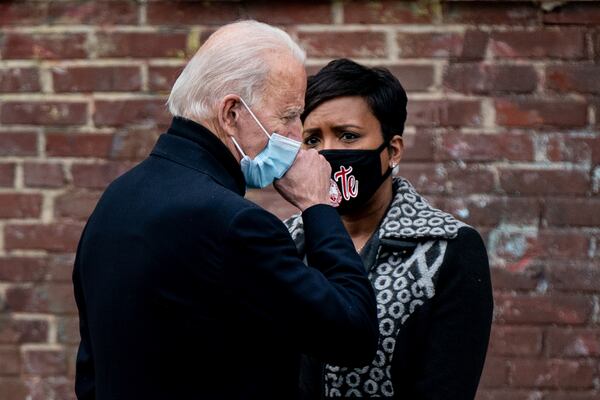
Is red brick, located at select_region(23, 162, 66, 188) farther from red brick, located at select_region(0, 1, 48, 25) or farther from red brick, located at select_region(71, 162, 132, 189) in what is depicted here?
red brick, located at select_region(0, 1, 48, 25)

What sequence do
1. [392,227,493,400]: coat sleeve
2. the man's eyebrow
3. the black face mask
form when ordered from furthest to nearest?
the black face mask
[392,227,493,400]: coat sleeve
the man's eyebrow

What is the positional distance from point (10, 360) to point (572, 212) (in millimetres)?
1984

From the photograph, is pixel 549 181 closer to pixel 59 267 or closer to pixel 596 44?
pixel 596 44

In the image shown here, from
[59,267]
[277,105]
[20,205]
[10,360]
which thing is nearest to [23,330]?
[10,360]

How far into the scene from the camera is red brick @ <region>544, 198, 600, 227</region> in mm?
3545

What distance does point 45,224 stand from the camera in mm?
3682

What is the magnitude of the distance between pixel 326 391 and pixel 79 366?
0.59m

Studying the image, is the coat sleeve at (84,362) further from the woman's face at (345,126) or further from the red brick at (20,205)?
the red brick at (20,205)

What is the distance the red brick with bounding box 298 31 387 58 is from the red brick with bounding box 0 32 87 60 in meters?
0.79

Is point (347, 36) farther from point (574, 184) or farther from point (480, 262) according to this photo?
point (480, 262)

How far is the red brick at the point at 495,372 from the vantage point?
3.56 m

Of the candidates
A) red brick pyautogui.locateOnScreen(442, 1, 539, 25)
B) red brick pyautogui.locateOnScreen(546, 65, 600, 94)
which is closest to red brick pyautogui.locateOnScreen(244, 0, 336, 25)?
red brick pyautogui.locateOnScreen(442, 1, 539, 25)

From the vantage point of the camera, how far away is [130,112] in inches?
144

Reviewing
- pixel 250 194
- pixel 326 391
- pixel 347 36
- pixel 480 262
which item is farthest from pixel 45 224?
pixel 480 262
